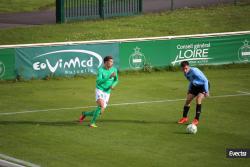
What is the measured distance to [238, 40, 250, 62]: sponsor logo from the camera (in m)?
35.8

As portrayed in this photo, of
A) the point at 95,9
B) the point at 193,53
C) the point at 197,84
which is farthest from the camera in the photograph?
the point at 95,9

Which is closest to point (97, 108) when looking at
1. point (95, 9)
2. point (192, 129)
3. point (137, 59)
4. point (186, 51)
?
point (192, 129)

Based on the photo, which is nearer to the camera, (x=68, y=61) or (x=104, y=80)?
(x=104, y=80)

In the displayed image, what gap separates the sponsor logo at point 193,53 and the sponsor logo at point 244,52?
1840 millimetres

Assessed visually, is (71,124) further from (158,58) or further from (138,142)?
(158,58)

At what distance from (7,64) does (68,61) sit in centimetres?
275

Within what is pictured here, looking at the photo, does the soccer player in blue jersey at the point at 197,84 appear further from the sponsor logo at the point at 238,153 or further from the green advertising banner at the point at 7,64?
the green advertising banner at the point at 7,64

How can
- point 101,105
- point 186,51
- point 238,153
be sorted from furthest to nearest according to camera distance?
point 186,51
point 101,105
point 238,153

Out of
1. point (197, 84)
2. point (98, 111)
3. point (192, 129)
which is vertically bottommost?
point (192, 129)

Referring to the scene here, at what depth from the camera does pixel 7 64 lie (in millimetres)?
30328

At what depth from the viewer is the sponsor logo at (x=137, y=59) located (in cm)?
3328

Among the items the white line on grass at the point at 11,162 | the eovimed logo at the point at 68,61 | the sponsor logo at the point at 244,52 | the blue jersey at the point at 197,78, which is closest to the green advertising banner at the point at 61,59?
the eovimed logo at the point at 68,61

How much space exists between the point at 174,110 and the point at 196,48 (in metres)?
9.47

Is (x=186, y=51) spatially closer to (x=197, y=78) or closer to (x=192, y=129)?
(x=197, y=78)
